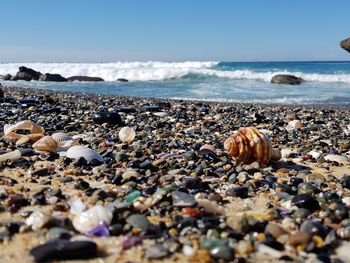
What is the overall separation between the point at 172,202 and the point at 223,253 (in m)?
0.73

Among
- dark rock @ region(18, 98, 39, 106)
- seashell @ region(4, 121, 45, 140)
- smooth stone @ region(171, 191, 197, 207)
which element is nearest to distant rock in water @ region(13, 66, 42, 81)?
dark rock @ region(18, 98, 39, 106)

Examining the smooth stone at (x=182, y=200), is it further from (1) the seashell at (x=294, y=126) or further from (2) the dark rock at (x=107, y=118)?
(1) the seashell at (x=294, y=126)

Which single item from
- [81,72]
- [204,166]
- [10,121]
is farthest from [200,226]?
[81,72]

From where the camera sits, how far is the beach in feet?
6.69

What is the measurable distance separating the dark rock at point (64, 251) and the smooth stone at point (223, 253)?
555mm

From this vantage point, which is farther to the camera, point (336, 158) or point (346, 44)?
point (346, 44)

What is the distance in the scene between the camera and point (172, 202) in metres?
2.63

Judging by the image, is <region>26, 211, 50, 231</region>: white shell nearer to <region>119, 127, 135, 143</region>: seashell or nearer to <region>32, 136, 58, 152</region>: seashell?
<region>32, 136, 58, 152</region>: seashell

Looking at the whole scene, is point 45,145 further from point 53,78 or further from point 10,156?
point 53,78

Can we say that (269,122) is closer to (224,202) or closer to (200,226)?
(224,202)

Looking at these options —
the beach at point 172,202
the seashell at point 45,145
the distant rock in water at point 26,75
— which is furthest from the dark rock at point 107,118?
the distant rock in water at point 26,75

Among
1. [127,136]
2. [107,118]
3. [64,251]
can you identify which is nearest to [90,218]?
[64,251]

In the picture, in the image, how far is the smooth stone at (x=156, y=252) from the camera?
196cm

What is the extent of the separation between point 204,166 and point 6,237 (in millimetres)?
2004
